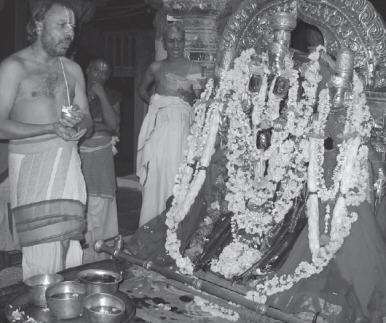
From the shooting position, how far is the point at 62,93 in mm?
3391

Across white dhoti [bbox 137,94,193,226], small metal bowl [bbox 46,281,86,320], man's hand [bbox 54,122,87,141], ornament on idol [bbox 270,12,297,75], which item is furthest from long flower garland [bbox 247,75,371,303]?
white dhoti [bbox 137,94,193,226]

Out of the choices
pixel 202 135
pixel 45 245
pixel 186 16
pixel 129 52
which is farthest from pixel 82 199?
pixel 129 52

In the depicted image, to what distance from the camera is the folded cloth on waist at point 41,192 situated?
3.27 m

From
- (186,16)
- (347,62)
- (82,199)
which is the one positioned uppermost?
(186,16)

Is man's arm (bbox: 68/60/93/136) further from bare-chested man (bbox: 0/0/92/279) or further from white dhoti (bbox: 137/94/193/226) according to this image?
white dhoti (bbox: 137/94/193/226)

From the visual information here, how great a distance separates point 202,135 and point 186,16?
1456mm

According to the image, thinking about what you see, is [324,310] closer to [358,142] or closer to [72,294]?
[358,142]

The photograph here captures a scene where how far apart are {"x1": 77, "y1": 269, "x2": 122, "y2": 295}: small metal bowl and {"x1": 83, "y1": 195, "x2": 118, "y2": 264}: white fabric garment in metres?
1.40

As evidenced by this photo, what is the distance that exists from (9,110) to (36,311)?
114 centimetres

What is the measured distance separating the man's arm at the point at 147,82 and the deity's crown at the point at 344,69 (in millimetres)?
1886

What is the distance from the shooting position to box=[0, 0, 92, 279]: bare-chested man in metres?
3.25

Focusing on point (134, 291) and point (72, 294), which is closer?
point (72, 294)

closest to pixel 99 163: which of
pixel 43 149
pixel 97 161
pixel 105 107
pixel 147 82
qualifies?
pixel 97 161

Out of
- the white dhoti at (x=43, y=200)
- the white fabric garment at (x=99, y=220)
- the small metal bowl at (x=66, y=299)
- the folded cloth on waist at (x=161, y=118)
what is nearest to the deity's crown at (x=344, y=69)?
the folded cloth on waist at (x=161, y=118)
